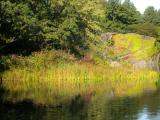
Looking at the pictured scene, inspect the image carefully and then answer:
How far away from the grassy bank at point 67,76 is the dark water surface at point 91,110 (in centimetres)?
527

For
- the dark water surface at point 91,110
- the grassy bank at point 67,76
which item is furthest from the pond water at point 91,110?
the grassy bank at point 67,76

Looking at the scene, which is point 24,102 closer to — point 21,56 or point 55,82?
point 55,82

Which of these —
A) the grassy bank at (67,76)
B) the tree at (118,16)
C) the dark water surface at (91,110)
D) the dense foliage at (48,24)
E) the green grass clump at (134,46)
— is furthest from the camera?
the tree at (118,16)

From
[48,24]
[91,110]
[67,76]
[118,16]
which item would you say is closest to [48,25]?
[48,24]

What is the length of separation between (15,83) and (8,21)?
4.78 meters

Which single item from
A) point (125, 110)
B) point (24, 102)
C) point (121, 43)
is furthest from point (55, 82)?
point (121, 43)

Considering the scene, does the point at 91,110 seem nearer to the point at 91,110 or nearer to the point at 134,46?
the point at 91,110

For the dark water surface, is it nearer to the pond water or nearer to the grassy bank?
the pond water

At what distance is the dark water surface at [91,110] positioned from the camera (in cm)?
2072

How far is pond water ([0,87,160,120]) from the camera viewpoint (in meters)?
20.7

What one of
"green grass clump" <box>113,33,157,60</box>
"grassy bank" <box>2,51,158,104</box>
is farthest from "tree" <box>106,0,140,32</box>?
"grassy bank" <box>2,51,158,104</box>

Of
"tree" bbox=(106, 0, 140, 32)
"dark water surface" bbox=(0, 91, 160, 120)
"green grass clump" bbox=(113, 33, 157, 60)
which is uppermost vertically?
"tree" bbox=(106, 0, 140, 32)

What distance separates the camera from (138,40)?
82.9m

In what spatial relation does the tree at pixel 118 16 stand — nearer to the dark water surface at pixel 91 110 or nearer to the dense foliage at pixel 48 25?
the dense foliage at pixel 48 25
